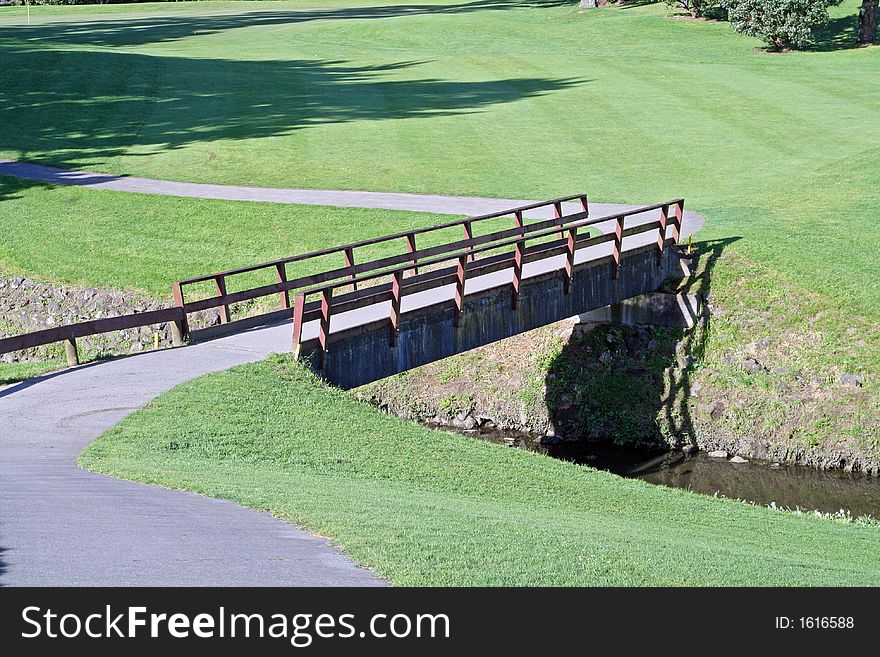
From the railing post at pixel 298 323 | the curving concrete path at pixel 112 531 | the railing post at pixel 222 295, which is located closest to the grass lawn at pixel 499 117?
the railing post at pixel 222 295

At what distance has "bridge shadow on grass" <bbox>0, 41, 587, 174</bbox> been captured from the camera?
130 feet

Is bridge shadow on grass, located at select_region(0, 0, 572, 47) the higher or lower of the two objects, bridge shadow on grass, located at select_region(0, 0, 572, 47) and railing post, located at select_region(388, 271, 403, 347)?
the higher

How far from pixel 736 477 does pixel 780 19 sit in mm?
38826

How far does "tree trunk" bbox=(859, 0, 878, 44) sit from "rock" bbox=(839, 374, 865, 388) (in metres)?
36.6

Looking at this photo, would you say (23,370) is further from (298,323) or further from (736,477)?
(736,477)

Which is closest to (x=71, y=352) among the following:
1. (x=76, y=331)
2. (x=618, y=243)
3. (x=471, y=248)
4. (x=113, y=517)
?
(x=76, y=331)

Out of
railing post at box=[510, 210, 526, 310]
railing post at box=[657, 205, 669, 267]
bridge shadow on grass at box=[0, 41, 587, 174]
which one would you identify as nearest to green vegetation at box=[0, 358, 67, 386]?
railing post at box=[510, 210, 526, 310]

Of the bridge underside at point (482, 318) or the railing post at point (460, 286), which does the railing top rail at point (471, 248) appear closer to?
the railing post at point (460, 286)

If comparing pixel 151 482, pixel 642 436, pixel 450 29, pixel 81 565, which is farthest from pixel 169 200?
pixel 450 29

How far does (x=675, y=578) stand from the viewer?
971 cm

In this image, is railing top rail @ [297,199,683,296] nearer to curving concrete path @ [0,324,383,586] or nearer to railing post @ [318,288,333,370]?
railing post @ [318,288,333,370]

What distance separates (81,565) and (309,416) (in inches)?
271
